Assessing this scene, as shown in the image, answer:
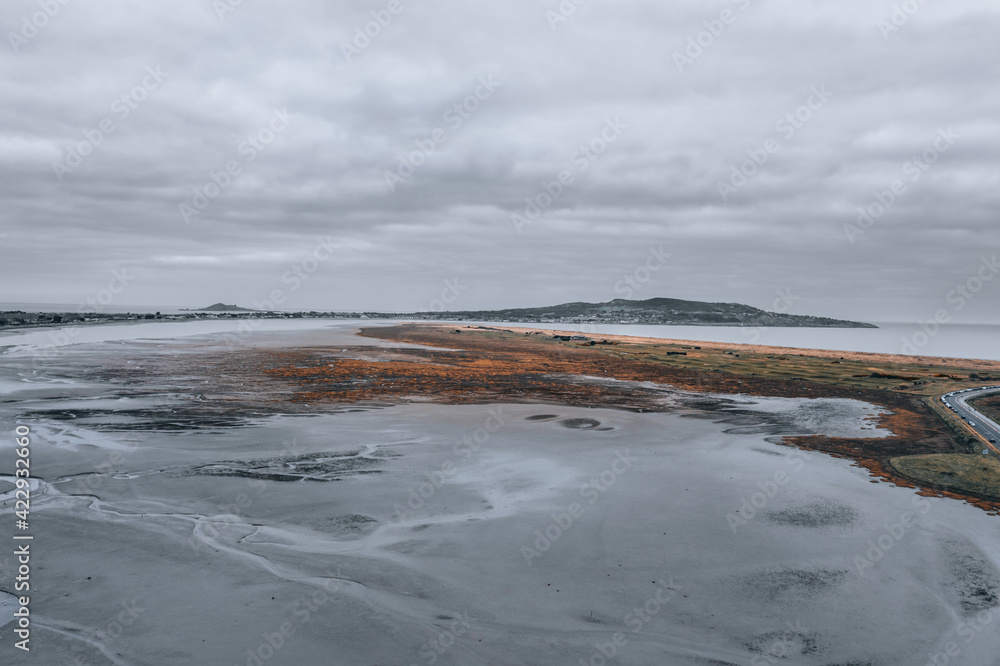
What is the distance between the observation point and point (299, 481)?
12727 millimetres

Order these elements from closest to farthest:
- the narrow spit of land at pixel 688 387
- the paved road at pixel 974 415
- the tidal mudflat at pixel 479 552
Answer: the tidal mudflat at pixel 479 552, the narrow spit of land at pixel 688 387, the paved road at pixel 974 415

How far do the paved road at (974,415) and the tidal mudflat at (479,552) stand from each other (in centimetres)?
774

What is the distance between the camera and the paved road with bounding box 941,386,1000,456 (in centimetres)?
1945

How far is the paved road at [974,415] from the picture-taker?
63.8 ft

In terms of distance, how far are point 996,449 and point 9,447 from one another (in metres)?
28.9

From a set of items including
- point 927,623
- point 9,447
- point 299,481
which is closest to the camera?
point 927,623

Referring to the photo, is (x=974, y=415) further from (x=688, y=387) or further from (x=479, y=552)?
(x=479, y=552)

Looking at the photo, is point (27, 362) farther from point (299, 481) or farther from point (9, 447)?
point (299, 481)

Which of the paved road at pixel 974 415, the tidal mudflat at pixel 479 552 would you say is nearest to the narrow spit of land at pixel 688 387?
the paved road at pixel 974 415

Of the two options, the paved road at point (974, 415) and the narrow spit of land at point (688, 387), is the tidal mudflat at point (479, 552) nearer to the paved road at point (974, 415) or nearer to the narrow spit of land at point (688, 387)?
the narrow spit of land at point (688, 387)

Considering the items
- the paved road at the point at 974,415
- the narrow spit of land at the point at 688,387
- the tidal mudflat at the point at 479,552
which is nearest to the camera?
the tidal mudflat at the point at 479,552

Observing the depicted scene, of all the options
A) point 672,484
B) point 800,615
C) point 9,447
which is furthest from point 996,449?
point 9,447

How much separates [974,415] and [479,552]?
25719mm

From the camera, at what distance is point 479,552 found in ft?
30.6
